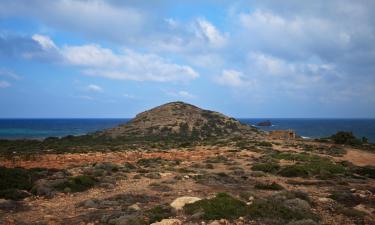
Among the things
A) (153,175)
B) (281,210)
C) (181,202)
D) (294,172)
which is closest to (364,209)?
(281,210)

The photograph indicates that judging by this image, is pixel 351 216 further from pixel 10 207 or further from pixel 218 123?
pixel 218 123

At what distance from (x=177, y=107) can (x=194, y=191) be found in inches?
2698

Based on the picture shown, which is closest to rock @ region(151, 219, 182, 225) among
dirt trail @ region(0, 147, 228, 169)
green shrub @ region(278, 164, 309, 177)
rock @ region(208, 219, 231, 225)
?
rock @ region(208, 219, 231, 225)

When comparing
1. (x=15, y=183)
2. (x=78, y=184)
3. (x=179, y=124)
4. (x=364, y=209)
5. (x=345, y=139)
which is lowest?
(x=364, y=209)

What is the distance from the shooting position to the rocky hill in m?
69.2

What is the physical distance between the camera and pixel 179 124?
2921 inches

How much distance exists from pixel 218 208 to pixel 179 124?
6125 cm

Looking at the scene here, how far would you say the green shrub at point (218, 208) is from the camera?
1244 cm

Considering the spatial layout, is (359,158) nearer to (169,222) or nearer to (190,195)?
(190,195)

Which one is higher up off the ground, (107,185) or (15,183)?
(15,183)

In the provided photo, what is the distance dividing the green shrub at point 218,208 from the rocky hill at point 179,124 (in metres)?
52.2

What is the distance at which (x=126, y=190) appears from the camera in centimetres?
1758

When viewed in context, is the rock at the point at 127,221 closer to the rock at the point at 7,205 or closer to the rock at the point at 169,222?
the rock at the point at 169,222

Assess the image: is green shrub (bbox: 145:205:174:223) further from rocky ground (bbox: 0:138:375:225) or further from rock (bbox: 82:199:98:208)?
rock (bbox: 82:199:98:208)
